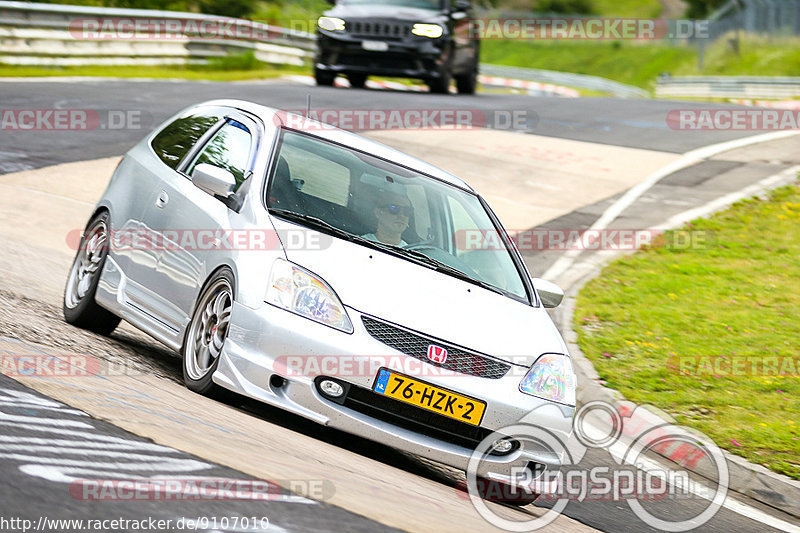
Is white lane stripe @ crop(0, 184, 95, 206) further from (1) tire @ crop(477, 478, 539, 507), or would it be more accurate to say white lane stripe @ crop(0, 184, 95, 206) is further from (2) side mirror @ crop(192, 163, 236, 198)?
(1) tire @ crop(477, 478, 539, 507)

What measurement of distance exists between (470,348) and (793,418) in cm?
341

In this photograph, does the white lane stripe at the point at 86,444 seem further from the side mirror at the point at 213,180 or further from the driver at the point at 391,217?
the driver at the point at 391,217

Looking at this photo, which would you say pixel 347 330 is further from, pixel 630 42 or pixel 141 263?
pixel 630 42

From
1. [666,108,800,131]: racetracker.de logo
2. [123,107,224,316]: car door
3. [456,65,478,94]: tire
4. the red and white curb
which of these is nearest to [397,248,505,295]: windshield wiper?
[123,107,224,316]: car door

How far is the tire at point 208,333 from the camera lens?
231 inches

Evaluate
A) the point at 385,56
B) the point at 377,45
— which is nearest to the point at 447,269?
the point at 377,45

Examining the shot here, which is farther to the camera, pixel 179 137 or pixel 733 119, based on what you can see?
pixel 733 119

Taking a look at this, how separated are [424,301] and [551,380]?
0.78 metres

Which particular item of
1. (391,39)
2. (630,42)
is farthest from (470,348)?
(630,42)

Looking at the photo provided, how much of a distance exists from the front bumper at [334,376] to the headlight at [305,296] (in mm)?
42

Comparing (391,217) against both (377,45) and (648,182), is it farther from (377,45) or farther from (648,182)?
(377,45)

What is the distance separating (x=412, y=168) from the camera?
285 inches

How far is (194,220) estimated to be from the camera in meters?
6.60

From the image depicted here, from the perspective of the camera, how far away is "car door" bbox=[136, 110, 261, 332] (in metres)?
6.30
